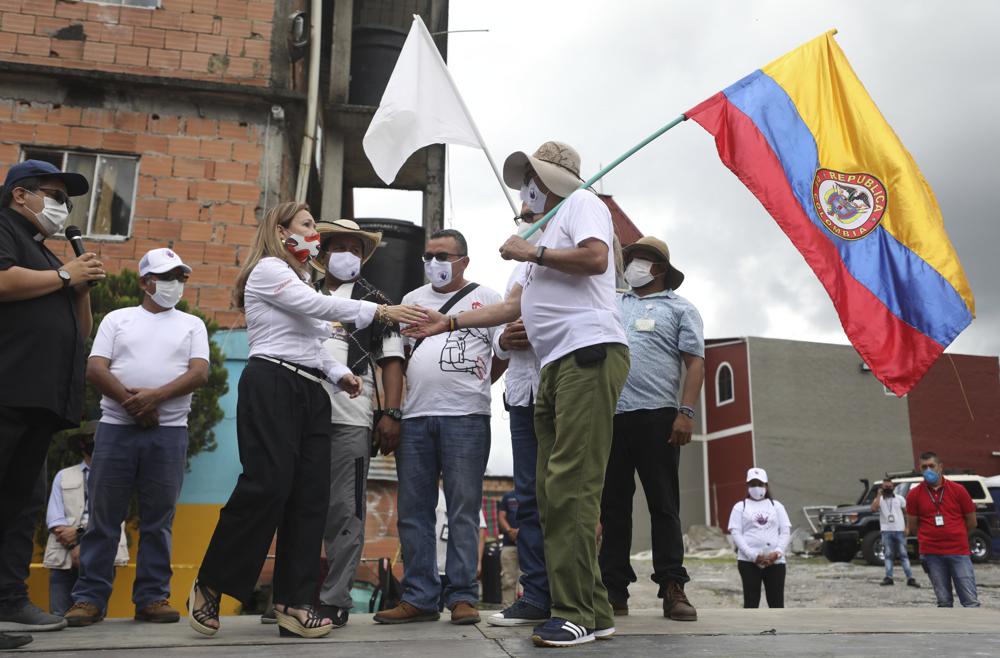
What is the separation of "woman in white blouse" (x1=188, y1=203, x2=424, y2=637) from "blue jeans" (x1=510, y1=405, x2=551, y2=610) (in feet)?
2.73

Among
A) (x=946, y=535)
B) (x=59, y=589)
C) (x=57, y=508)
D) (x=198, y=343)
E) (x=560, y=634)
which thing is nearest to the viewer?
(x=560, y=634)

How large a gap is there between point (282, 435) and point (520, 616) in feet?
4.54

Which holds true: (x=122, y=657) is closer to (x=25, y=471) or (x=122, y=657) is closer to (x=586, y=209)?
(x=25, y=471)

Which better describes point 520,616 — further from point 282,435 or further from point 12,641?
point 12,641

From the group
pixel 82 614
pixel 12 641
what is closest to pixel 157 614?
pixel 82 614

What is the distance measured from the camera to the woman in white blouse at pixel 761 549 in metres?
8.39

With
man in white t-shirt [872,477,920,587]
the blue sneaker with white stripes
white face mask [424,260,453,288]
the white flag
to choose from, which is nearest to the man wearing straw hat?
the blue sneaker with white stripes

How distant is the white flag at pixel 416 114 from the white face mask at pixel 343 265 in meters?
1.29

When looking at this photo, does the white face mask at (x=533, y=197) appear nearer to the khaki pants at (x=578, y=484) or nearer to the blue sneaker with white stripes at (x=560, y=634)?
the khaki pants at (x=578, y=484)

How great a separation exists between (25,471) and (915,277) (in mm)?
4633

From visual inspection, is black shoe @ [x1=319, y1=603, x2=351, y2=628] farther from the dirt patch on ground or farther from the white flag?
the dirt patch on ground

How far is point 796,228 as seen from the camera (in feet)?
17.1

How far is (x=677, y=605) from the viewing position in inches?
182

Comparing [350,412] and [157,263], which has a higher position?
[157,263]
